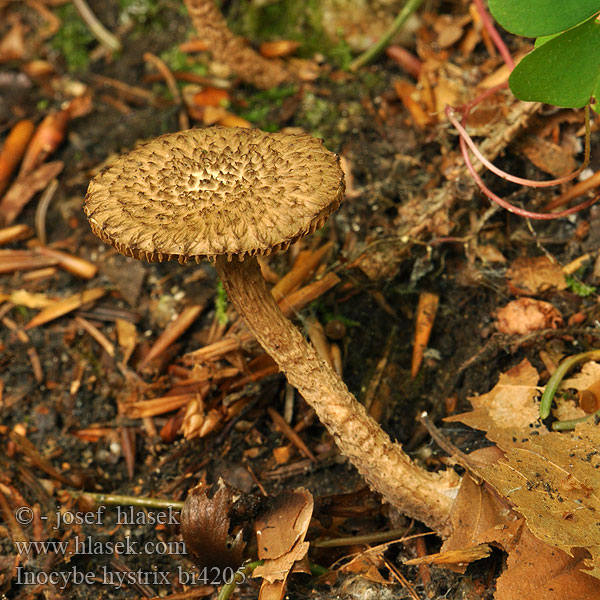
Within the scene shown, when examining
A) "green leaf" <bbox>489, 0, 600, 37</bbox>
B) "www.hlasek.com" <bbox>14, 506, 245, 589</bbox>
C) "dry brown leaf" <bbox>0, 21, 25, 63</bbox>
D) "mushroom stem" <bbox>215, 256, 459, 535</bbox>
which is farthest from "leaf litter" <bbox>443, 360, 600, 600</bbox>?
"dry brown leaf" <bbox>0, 21, 25, 63</bbox>

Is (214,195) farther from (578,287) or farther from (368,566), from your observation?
(578,287)

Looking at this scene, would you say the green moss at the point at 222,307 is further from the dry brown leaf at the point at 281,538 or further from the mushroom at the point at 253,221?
the dry brown leaf at the point at 281,538

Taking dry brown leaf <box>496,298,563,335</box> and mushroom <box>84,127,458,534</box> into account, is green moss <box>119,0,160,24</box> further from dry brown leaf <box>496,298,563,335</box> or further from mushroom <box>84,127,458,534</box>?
dry brown leaf <box>496,298,563,335</box>

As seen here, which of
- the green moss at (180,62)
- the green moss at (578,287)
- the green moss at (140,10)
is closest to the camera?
the green moss at (578,287)

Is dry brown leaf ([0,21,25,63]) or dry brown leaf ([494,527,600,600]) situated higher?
dry brown leaf ([0,21,25,63])

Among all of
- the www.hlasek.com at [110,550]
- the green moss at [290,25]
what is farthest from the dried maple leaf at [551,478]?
the green moss at [290,25]

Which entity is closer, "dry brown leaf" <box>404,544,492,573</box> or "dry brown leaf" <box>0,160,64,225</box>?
"dry brown leaf" <box>404,544,492,573</box>

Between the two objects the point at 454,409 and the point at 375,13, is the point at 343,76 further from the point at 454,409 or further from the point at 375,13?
the point at 454,409
